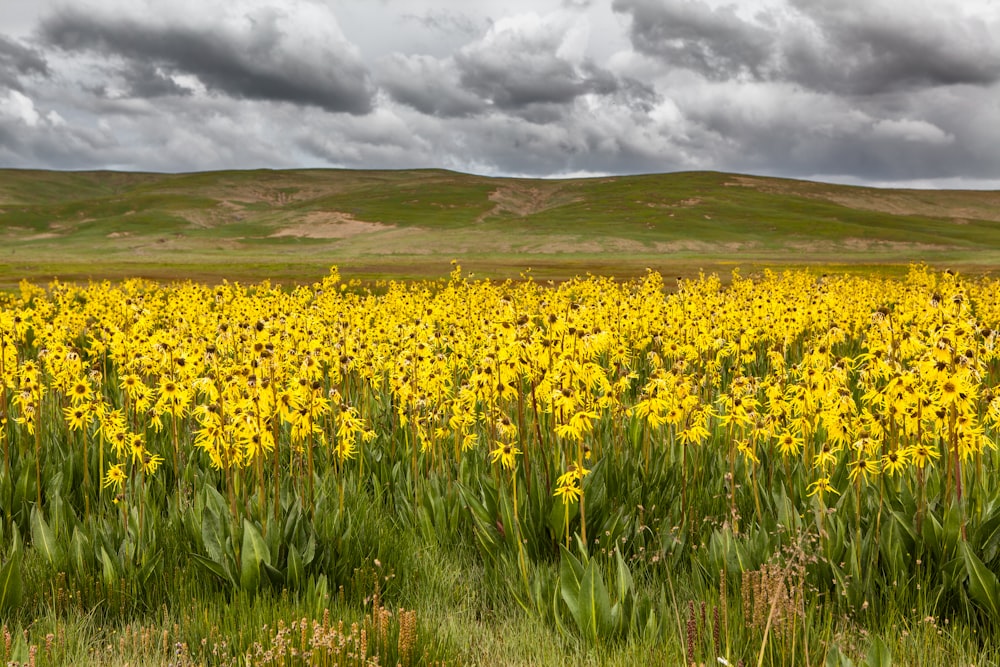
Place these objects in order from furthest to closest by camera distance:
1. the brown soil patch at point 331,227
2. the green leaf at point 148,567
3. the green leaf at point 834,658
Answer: the brown soil patch at point 331,227 < the green leaf at point 148,567 < the green leaf at point 834,658

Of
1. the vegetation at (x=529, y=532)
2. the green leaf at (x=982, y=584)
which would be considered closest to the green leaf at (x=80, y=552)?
the vegetation at (x=529, y=532)

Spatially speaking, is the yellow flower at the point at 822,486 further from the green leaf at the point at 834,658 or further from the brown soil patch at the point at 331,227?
the brown soil patch at the point at 331,227

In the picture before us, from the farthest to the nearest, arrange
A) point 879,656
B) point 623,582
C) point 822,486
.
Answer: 1. point 822,486
2. point 623,582
3. point 879,656

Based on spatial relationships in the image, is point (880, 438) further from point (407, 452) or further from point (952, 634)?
point (407, 452)

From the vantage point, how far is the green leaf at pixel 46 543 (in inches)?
202

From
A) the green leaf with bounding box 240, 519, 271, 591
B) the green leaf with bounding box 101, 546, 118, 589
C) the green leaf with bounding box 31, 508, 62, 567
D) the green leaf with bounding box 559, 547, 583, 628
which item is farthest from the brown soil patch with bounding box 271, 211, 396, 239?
the green leaf with bounding box 559, 547, 583, 628

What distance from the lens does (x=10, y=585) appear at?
466cm

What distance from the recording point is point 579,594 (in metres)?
A: 4.38

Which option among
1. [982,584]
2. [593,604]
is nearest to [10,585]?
[593,604]

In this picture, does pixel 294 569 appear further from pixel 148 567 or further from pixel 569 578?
pixel 569 578

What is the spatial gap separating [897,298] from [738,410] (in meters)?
20.0

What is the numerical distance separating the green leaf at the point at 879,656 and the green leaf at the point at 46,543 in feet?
17.0

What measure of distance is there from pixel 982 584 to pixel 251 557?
15.0 ft

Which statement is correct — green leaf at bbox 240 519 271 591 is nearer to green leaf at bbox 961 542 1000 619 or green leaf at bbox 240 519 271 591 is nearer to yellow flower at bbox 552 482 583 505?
yellow flower at bbox 552 482 583 505
